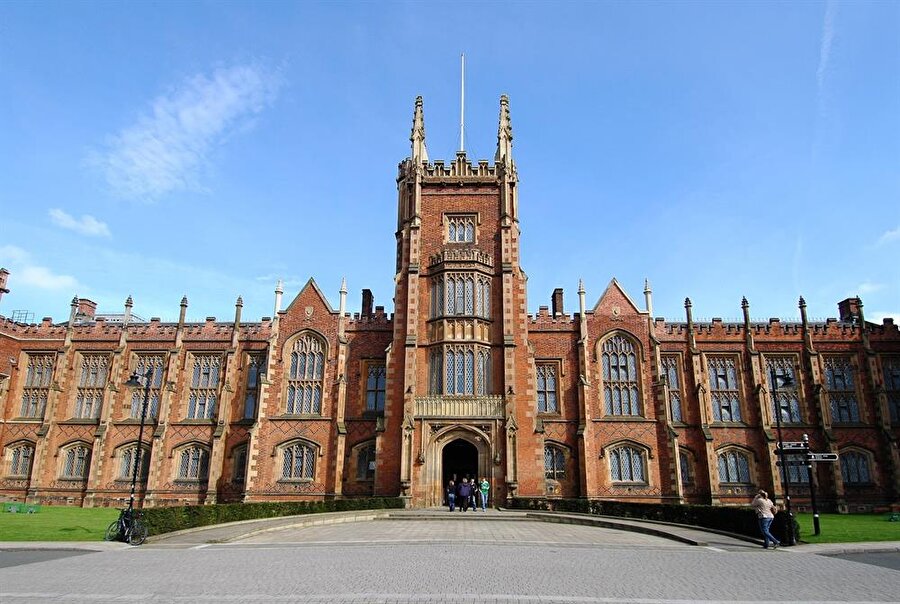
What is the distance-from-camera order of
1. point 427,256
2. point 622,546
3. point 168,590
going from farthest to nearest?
point 427,256 → point 622,546 → point 168,590

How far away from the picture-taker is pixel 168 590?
1114 cm

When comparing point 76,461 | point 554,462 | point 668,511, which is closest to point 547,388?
point 554,462

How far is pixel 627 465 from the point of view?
35438 millimetres

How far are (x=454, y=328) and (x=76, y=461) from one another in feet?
83.7

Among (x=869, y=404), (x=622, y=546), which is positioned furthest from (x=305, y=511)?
(x=869, y=404)

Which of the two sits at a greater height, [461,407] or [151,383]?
[151,383]

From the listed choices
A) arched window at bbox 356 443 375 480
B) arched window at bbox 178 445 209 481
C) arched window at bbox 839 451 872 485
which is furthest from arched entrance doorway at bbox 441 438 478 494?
arched window at bbox 839 451 872 485

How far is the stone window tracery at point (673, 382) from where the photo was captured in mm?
37281

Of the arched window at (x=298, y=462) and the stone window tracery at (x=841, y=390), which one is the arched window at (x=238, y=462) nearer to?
the arched window at (x=298, y=462)

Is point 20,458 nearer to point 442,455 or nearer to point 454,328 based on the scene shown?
point 442,455

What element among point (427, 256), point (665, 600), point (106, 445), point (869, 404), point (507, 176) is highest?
point (507, 176)

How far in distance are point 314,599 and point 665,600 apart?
6.05 meters

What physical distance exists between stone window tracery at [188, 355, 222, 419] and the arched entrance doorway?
589 inches

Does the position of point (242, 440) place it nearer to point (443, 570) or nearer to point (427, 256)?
point (427, 256)
